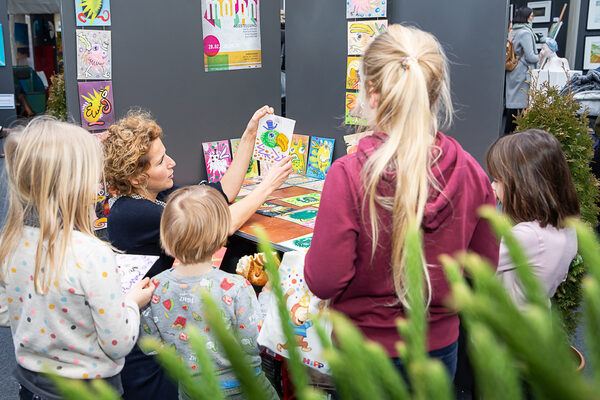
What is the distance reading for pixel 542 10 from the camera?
9945mm

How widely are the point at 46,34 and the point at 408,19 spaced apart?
8.82 metres

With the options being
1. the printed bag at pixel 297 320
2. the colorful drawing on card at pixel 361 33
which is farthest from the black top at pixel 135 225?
the colorful drawing on card at pixel 361 33

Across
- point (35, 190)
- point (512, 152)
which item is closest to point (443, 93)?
point (512, 152)

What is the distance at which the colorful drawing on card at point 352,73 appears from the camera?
3154mm

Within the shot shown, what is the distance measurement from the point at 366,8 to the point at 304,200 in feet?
3.73

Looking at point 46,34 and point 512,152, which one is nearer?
point 512,152

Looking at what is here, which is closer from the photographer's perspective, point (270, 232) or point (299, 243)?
point (299, 243)

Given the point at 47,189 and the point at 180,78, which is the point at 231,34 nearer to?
the point at 180,78

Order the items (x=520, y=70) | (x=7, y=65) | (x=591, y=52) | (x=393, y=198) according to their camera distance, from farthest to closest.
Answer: (x=591, y=52), (x=7, y=65), (x=520, y=70), (x=393, y=198)

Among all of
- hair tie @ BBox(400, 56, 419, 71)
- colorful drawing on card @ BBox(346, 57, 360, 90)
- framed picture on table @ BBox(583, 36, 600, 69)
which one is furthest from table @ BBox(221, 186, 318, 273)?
framed picture on table @ BBox(583, 36, 600, 69)

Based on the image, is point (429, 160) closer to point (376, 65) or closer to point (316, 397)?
point (376, 65)

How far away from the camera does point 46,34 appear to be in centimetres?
975

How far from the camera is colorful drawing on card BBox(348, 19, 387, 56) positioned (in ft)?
9.86

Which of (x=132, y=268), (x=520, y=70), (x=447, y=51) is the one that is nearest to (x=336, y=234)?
(x=132, y=268)
